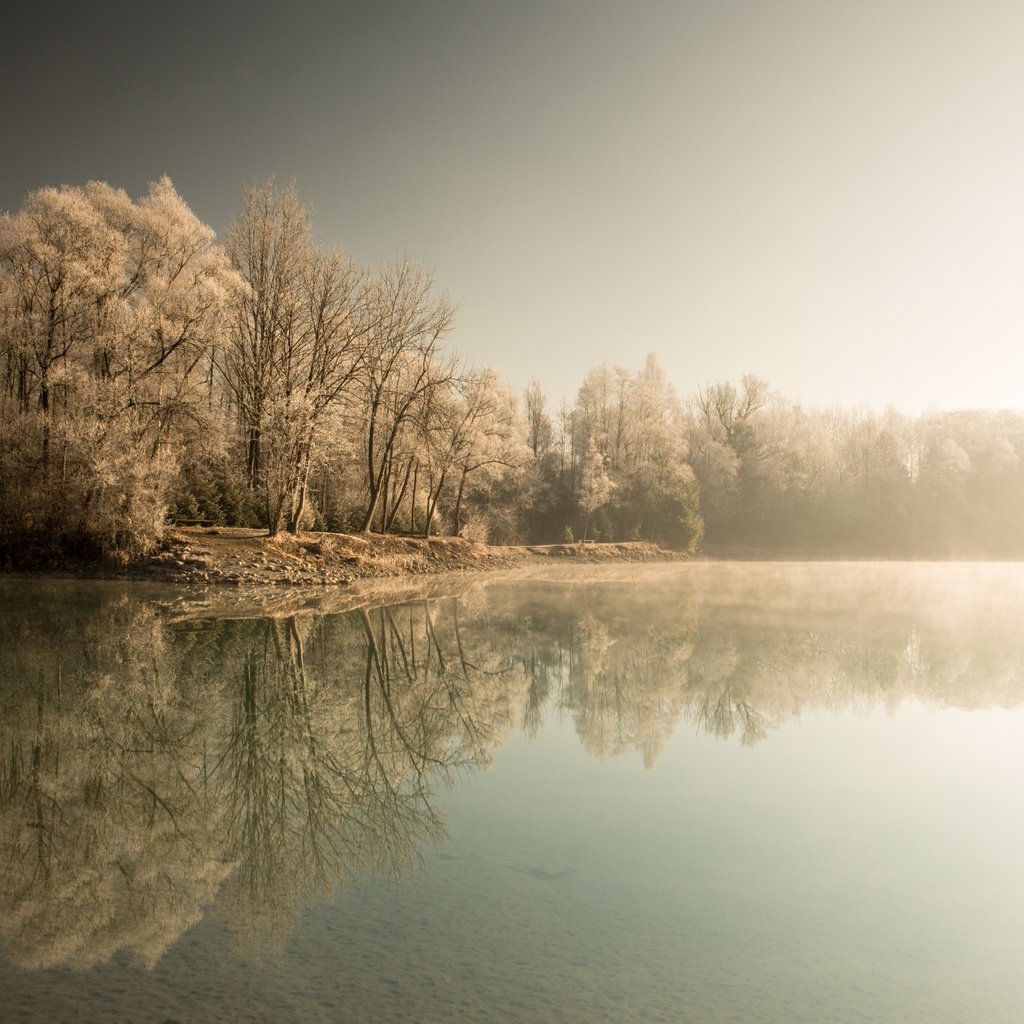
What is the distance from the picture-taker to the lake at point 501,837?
3.54 meters

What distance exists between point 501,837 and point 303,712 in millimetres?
3849

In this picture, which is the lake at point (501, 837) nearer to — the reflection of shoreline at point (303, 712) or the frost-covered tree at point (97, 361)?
the reflection of shoreline at point (303, 712)

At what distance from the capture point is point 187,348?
89.7ft

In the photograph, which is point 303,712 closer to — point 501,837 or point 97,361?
point 501,837

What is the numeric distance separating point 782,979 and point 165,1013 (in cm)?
280

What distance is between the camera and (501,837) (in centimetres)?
540

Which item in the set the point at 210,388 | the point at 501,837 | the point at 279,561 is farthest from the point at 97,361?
the point at 501,837

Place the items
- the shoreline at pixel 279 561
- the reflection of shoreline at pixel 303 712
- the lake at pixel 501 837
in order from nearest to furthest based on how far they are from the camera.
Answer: the lake at pixel 501 837 < the reflection of shoreline at pixel 303 712 < the shoreline at pixel 279 561

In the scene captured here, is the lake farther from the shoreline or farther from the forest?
the forest

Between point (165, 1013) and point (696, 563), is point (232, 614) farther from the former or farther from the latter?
point (696, 563)

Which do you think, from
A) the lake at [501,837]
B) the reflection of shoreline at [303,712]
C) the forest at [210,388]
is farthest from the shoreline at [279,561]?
the lake at [501,837]

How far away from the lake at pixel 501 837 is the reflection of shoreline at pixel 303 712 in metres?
0.04

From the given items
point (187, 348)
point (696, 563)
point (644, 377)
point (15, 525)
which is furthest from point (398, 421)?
point (644, 377)

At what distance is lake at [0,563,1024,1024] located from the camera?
3.54 metres
